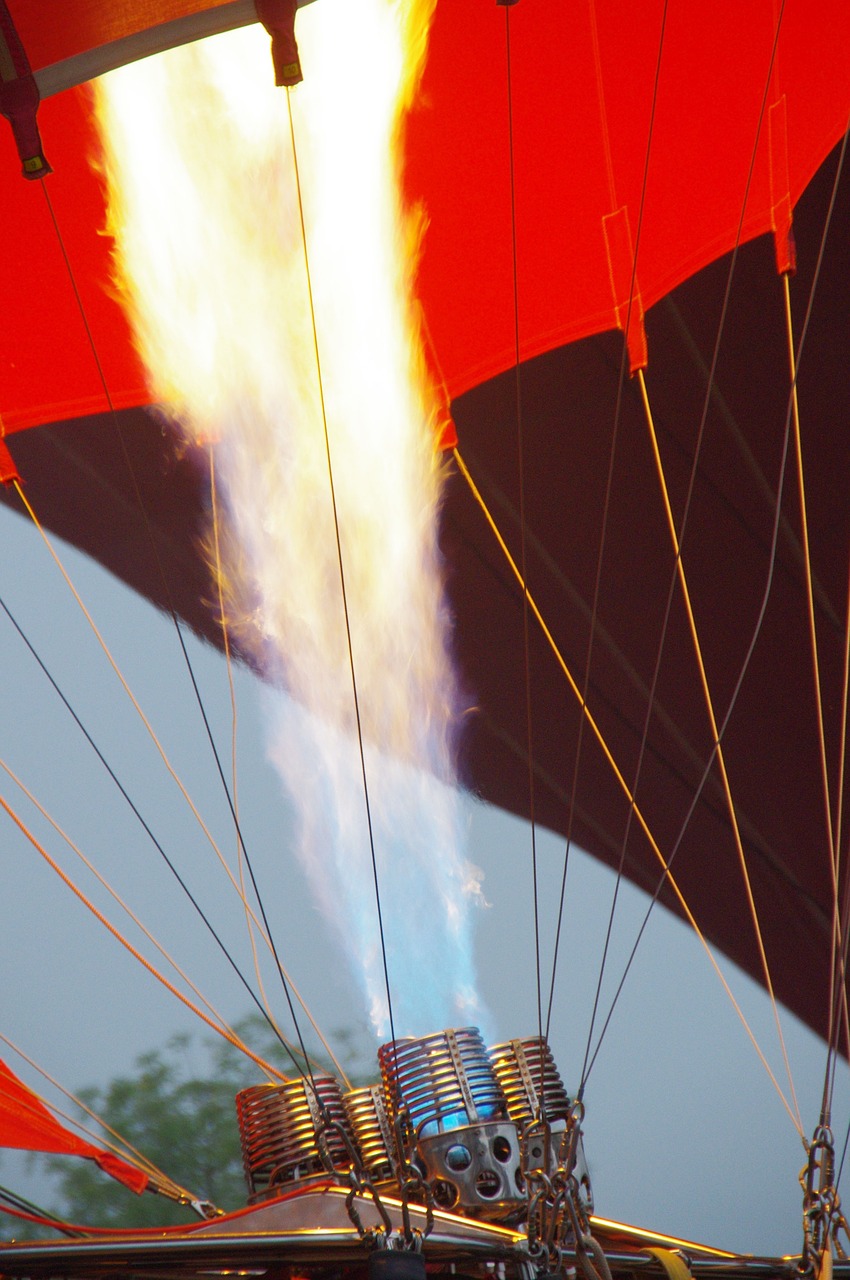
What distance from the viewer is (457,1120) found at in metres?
2.45

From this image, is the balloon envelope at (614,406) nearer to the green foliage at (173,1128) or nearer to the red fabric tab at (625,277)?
the red fabric tab at (625,277)

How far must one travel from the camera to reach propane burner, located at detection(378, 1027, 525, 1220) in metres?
2.37

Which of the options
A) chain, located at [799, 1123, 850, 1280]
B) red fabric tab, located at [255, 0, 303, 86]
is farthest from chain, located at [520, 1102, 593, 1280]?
red fabric tab, located at [255, 0, 303, 86]

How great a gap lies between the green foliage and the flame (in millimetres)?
4766

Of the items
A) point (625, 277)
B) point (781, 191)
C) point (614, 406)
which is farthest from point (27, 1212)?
point (614, 406)

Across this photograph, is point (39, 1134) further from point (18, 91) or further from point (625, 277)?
point (625, 277)

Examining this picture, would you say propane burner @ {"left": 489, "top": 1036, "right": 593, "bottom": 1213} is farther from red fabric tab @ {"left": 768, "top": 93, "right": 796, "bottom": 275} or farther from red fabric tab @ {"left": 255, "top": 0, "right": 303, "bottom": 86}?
red fabric tab @ {"left": 768, "top": 93, "right": 796, "bottom": 275}

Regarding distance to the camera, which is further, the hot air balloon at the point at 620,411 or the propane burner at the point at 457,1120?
the hot air balloon at the point at 620,411

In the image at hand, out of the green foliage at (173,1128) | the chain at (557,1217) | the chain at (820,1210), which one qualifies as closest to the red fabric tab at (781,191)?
the chain at (820,1210)

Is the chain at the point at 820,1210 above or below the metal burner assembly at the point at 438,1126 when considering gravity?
below

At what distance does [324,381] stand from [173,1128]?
710 cm

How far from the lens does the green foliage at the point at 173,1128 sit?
9.29m

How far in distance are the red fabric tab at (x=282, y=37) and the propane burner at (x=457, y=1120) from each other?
1728 mm

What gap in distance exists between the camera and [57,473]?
5008 mm
